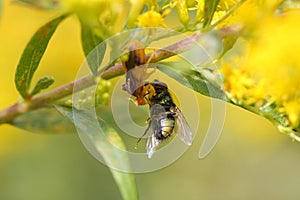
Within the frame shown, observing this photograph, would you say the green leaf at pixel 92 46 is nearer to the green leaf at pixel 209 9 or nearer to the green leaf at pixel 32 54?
the green leaf at pixel 32 54

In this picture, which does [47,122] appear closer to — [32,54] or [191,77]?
[32,54]

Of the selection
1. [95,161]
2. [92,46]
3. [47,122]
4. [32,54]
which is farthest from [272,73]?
[95,161]

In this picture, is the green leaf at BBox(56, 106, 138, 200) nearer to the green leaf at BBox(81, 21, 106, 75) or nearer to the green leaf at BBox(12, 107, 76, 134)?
the green leaf at BBox(81, 21, 106, 75)

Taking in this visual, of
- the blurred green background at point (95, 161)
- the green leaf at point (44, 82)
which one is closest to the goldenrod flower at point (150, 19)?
the green leaf at point (44, 82)

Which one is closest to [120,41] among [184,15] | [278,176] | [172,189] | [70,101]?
[184,15]

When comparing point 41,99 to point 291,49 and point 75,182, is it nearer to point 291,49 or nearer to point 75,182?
point 291,49

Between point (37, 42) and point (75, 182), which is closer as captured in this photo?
point (37, 42)

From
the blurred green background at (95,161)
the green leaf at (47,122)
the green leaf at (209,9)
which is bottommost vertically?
the blurred green background at (95,161)
